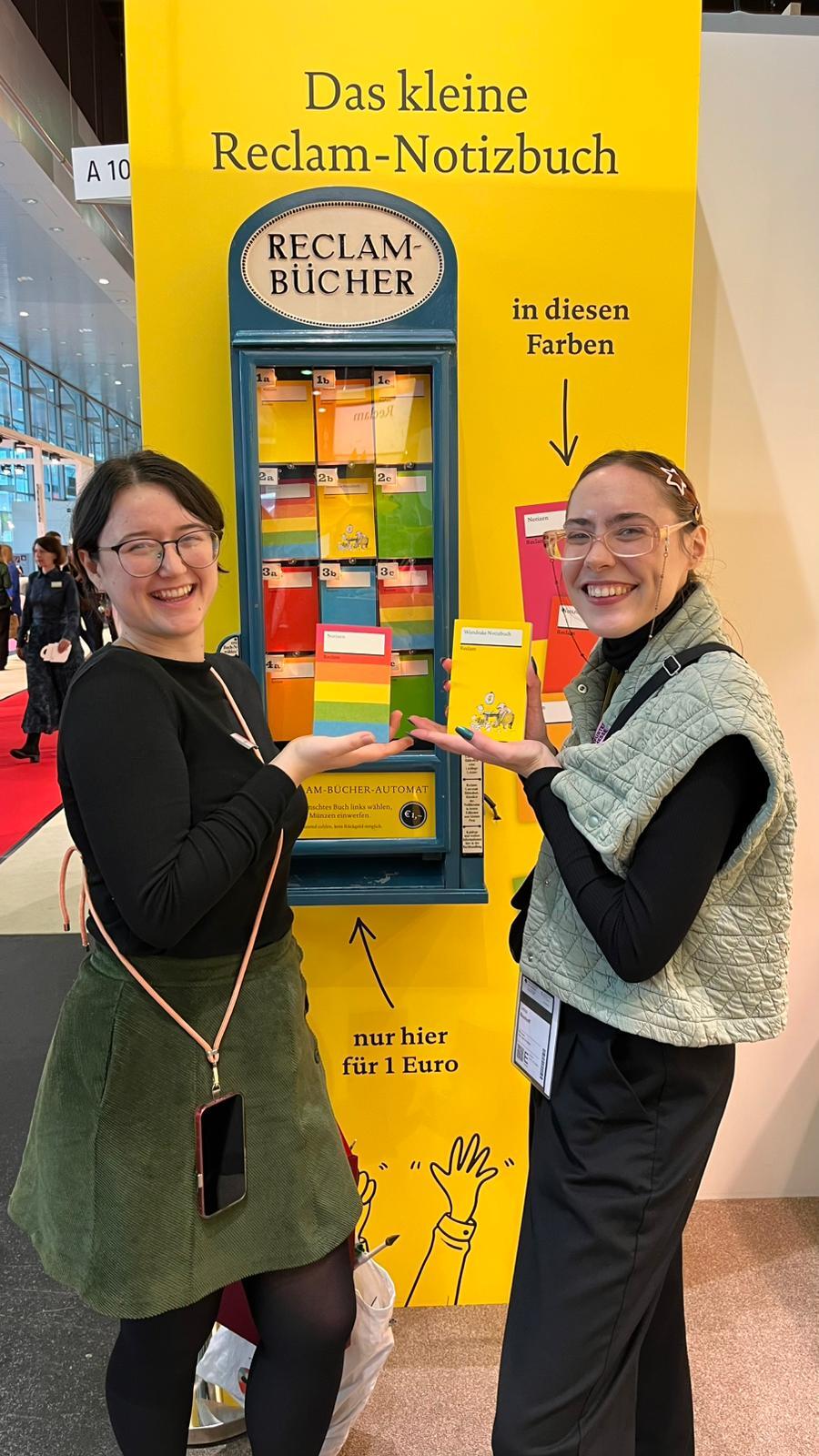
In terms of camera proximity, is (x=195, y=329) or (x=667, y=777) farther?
(x=195, y=329)

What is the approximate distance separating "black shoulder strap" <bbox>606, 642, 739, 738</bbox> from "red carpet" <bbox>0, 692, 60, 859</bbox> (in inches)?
204

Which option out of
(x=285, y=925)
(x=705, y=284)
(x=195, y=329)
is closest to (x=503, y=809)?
(x=285, y=925)

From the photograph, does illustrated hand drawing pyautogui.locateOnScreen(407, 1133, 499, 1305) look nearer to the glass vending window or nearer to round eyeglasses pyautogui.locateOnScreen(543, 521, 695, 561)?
the glass vending window

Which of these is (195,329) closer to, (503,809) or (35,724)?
(503,809)

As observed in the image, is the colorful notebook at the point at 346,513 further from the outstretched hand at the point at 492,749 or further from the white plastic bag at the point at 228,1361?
the white plastic bag at the point at 228,1361

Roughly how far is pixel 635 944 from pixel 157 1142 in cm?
72

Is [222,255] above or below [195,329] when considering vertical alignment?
above

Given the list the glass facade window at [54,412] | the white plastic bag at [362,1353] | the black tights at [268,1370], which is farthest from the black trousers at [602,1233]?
the glass facade window at [54,412]

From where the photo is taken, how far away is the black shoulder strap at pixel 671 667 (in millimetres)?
1190

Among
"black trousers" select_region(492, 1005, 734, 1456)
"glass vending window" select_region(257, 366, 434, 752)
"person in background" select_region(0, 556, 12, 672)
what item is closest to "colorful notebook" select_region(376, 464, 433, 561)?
"glass vending window" select_region(257, 366, 434, 752)

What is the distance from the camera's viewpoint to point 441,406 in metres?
1.72

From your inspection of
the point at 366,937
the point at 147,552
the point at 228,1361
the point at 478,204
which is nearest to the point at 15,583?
the point at 366,937

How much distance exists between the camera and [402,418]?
5.90 ft

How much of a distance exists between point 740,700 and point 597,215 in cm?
124
